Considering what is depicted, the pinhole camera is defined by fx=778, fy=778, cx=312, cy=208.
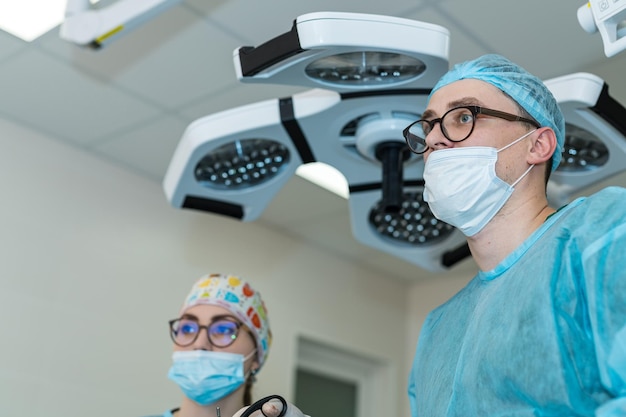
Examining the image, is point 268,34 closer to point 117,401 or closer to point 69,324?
point 69,324

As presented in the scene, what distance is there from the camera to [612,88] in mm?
2523

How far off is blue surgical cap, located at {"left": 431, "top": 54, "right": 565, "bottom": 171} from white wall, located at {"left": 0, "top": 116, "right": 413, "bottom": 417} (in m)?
1.84

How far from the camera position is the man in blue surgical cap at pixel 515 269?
1.04 m

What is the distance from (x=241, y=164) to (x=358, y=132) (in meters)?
0.33

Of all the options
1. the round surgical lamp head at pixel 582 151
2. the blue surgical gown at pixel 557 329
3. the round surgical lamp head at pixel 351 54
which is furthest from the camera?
the round surgical lamp head at pixel 582 151

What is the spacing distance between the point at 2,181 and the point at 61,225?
10.8 inches

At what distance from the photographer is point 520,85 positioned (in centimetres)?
132

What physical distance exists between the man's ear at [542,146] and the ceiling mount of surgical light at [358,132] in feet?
1.02

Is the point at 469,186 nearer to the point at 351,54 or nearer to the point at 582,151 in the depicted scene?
the point at 351,54

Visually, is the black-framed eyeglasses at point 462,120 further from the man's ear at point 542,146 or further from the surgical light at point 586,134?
the surgical light at point 586,134

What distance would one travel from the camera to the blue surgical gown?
3.35 ft

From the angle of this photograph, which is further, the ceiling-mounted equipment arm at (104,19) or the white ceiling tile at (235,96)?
the white ceiling tile at (235,96)

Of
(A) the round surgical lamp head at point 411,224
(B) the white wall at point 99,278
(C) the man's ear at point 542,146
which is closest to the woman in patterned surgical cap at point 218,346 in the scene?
(A) the round surgical lamp head at point 411,224

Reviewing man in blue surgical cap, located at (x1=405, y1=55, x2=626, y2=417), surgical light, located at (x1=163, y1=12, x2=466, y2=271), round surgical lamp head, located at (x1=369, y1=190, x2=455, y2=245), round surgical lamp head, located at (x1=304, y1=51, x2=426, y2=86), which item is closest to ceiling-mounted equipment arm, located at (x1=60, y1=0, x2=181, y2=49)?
surgical light, located at (x1=163, y1=12, x2=466, y2=271)
